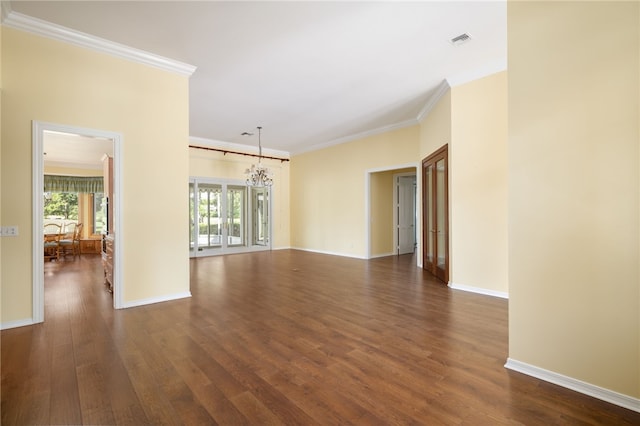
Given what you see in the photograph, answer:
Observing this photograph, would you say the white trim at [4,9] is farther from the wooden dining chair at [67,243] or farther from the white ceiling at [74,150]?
the wooden dining chair at [67,243]

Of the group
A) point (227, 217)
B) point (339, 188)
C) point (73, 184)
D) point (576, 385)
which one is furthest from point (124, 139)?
point (73, 184)

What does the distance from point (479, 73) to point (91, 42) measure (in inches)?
206

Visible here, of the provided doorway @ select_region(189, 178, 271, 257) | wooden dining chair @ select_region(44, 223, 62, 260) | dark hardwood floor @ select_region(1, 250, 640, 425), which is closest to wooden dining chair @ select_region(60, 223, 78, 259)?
wooden dining chair @ select_region(44, 223, 62, 260)

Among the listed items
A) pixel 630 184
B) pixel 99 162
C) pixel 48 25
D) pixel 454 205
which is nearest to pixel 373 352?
pixel 630 184

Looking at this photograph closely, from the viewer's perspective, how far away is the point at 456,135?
187 inches

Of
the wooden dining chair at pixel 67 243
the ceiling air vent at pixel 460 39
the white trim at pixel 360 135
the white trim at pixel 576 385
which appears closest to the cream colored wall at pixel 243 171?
the white trim at pixel 360 135

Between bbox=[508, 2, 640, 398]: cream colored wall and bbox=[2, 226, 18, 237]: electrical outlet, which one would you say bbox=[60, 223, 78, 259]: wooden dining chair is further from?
bbox=[508, 2, 640, 398]: cream colored wall

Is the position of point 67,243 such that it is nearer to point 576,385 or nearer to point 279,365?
point 279,365

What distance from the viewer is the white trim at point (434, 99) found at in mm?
4882

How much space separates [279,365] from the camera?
2.42 metres

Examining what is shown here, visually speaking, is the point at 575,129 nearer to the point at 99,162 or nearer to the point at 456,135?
the point at 456,135

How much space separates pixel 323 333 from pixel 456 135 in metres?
3.73

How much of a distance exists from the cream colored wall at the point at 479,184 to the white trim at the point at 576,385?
2.29 metres

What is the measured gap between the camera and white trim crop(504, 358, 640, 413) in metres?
1.89
